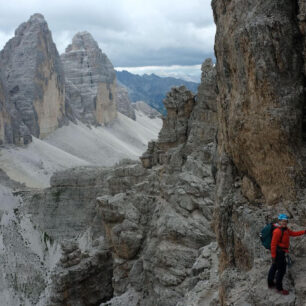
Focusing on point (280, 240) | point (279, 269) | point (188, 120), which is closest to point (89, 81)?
point (188, 120)

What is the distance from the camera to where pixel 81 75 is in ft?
278

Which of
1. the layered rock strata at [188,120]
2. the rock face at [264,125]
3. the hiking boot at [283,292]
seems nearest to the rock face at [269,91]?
the rock face at [264,125]

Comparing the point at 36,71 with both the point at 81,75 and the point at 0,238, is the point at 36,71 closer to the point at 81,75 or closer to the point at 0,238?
the point at 81,75

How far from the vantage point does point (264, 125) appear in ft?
24.1

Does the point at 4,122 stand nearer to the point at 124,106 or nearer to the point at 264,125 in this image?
the point at 124,106

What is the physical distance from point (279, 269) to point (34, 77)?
217 ft

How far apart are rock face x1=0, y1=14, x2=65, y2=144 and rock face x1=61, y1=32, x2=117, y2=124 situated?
7770mm

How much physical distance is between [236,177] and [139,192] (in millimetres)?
13053

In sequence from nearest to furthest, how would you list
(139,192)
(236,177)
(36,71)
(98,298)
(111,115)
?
(236,177), (139,192), (98,298), (36,71), (111,115)

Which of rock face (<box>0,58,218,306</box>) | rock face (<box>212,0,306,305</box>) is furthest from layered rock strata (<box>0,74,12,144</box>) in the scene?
rock face (<box>212,0,306,305</box>)

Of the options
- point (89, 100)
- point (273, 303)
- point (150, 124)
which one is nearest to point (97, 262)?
point (273, 303)

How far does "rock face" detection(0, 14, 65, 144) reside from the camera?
65.1 m

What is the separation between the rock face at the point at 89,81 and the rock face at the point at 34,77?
777cm

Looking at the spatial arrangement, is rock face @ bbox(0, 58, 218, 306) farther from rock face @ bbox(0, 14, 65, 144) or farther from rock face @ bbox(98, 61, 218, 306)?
Answer: rock face @ bbox(0, 14, 65, 144)
